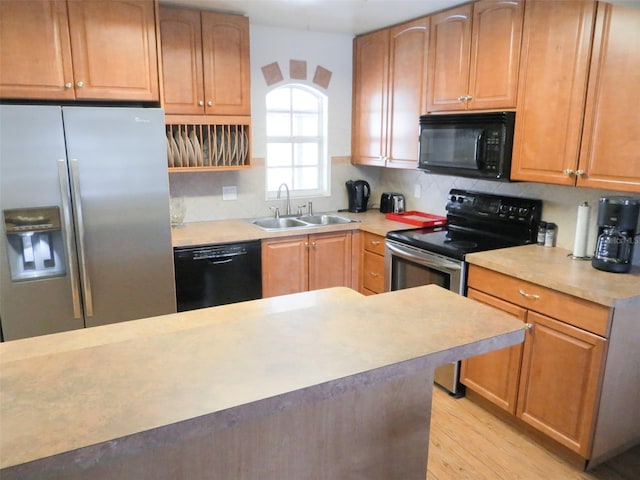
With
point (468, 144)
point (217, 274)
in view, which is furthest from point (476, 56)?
point (217, 274)

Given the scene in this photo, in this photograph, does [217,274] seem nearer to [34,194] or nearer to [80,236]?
[80,236]

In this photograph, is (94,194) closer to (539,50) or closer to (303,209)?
(303,209)

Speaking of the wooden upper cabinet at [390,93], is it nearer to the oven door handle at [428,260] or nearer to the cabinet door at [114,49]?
the oven door handle at [428,260]

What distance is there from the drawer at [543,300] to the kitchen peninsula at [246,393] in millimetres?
1071

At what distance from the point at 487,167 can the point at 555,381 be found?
1248mm

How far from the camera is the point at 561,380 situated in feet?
7.41

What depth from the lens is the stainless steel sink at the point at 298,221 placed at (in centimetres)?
369

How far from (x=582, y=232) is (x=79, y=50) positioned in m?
2.96

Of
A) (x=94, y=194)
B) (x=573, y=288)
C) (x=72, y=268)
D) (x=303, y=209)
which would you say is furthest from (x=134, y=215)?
(x=573, y=288)

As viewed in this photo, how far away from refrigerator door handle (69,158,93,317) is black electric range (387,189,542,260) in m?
1.92

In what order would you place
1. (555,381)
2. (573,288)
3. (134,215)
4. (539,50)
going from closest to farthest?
(573,288) → (555,381) → (539,50) → (134,215)

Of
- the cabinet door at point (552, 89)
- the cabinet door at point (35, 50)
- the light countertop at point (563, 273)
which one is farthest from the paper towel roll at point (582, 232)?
the cabinet door at point (35, 50)

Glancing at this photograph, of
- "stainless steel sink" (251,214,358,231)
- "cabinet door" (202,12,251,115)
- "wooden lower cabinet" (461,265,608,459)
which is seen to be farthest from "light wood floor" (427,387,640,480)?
"cabinet door" (202,12,251,115)

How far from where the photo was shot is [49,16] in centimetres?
254
